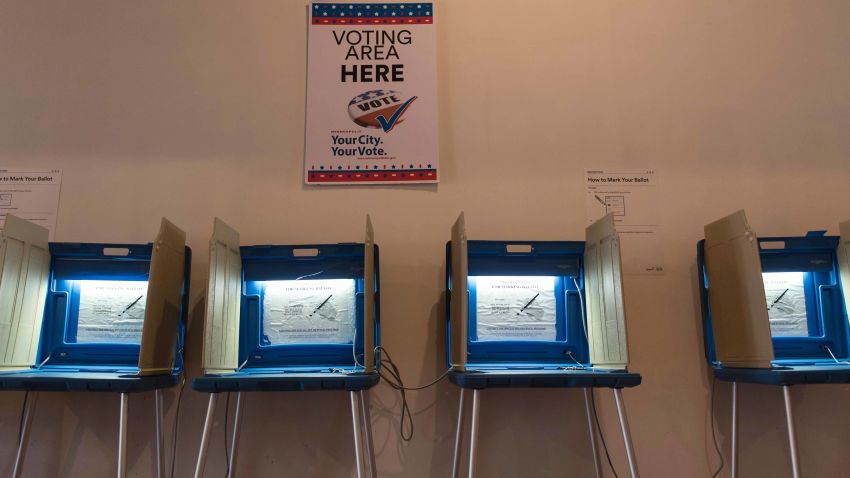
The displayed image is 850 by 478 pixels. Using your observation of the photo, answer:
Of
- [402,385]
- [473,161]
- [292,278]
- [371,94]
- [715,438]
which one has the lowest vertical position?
[715,438]

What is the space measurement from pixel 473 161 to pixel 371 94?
0.49 metres

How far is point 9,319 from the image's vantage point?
1.99 m

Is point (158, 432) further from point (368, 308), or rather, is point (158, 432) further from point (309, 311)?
point (368, 308)

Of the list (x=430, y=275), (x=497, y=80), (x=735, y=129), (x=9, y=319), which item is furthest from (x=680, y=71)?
(x=9, y=319)

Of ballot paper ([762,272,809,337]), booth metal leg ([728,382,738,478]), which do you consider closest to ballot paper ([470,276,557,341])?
booth metal leg ([728,382,738,478])

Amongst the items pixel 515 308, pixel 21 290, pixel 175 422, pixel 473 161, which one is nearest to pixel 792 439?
pixel 515 308

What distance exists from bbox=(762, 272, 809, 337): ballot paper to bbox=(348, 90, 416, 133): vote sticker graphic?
1.48m

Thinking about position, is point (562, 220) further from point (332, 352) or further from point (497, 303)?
point (332, 352)

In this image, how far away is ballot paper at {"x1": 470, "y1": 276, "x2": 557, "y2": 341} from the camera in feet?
7.08

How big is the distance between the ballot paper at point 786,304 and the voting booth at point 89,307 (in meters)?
2.03

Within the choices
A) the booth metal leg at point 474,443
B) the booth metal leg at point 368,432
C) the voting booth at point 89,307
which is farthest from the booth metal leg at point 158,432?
the booth metal leg at point 474,443

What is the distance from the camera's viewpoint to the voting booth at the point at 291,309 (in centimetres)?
205

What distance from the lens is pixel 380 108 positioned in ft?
8.21

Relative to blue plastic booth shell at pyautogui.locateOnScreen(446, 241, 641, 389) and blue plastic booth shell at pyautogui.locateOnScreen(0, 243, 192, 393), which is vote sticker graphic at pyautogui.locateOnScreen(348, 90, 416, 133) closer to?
blue plastic booth shell at pyautogui.locateOnScreen(446, 241, 641, 389)
